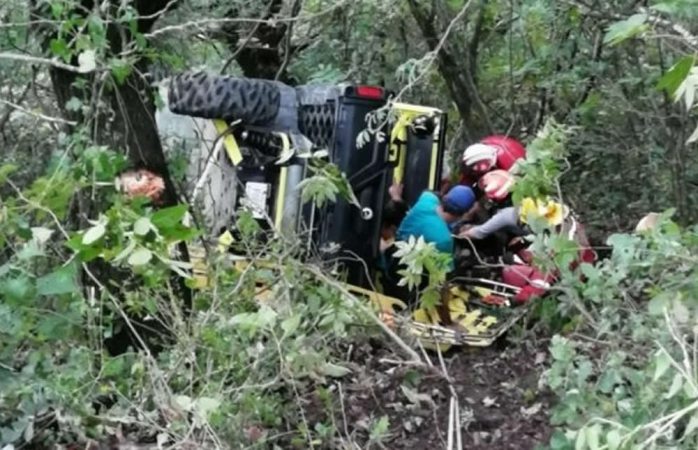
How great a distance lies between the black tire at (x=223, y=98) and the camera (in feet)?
21.5

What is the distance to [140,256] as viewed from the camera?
11.4 feet

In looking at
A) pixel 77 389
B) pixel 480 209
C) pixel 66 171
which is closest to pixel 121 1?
pixel 66 171

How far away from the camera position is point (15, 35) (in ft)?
19.1

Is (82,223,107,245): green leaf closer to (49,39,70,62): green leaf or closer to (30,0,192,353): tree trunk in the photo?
(49,39,70,62): green leaf

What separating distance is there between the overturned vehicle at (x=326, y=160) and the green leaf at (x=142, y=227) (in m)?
2.73

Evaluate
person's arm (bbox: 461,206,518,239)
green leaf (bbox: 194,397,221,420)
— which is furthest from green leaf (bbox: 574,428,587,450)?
person's arm (bbox: 461,206,518,239)

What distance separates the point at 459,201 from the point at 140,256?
4.13m

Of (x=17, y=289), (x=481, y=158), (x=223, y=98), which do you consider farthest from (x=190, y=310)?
(x=481, y=158)

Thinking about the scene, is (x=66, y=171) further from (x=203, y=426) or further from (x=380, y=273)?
(x=380, y=273)

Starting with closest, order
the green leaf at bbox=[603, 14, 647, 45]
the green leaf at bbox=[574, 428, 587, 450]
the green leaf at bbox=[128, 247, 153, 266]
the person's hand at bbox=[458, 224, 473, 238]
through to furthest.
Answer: the green leaf at bbox=[574, 428, 587, 450] → the green leaf at bbox=[603, 14, 647, 45] → the green leaf at bbox=[128, 247, 153, 266] → the person's hand at bbox=[458, 224, 473, 238]

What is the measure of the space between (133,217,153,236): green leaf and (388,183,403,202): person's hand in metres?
3.85

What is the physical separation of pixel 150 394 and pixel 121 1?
65.8 inches

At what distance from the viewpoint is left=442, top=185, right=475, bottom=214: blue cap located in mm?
7387

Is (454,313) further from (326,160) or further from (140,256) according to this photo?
(140,256)
